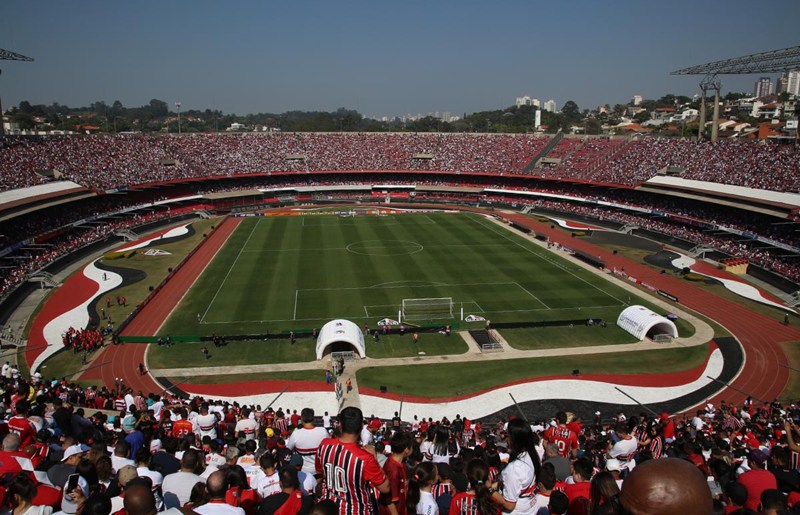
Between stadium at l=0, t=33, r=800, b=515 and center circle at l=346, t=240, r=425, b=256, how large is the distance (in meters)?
0.52

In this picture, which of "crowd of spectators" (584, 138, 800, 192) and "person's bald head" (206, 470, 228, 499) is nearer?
"person's bald head" (206, 470, 228, 499)

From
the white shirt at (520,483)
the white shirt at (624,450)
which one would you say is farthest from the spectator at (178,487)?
the white shirt at (624,450)

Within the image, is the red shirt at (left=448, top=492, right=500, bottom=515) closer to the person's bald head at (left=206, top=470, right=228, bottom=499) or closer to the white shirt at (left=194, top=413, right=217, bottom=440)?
the person's bald head at (left=206, top=470, right=228, bottom=499)

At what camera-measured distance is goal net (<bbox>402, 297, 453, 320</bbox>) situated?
125ft

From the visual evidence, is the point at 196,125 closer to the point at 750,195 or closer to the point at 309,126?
the point at 309,126

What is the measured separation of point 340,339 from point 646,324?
1839cm

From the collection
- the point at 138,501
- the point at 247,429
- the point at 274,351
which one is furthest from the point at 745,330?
the point at 138,501

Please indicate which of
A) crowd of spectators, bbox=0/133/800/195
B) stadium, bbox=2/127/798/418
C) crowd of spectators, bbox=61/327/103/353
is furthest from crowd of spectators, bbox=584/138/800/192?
crowd of spectators, bbox=61/327/103/353

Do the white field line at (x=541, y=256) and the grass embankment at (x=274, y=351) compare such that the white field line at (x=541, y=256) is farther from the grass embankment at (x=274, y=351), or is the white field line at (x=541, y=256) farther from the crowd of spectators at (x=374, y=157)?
the crowd of spectators at (x=374, y=157)

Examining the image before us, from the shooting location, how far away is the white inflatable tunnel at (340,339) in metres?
30.6

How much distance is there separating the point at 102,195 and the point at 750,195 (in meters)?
68.1

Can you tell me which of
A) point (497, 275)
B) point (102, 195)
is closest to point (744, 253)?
point (497, 275)

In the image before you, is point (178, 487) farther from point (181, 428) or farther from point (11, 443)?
point (181, 428)

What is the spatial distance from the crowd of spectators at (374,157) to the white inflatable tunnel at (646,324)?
29.5m
